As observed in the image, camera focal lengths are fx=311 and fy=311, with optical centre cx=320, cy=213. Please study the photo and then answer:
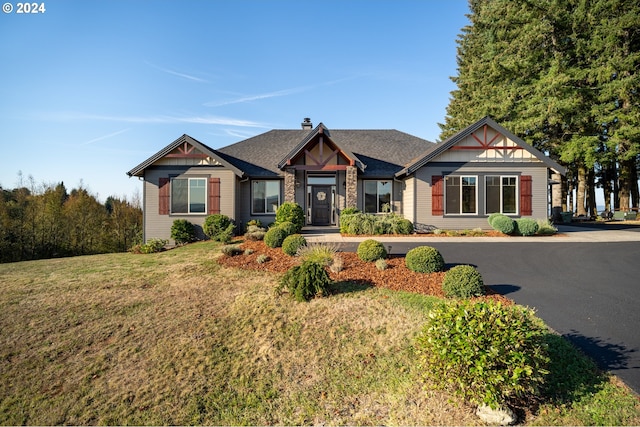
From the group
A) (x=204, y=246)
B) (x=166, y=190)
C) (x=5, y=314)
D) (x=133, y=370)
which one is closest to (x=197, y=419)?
(x=133, y=370)

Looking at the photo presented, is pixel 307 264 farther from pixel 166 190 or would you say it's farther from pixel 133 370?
pixel 166 190

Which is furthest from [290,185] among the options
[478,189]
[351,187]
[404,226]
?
[478,189]

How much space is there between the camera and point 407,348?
174 inches

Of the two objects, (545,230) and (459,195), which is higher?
(459,195)

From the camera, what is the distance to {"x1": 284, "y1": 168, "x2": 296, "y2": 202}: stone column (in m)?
15.5

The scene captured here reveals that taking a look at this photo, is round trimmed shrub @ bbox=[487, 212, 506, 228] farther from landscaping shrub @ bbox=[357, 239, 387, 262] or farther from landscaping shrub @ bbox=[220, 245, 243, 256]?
landscaping shrub @ bbox=[220, 245, 243, 256]

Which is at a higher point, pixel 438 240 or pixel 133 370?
pixel 438 240

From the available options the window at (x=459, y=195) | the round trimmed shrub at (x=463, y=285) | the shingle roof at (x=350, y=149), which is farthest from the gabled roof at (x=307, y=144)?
the round trimmed shrub at (x=463, y=285)

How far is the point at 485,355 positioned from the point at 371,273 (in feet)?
14.4

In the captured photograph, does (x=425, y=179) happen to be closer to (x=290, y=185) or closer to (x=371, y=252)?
(x=290, y=185)

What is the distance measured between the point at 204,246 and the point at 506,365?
1098 centimetres

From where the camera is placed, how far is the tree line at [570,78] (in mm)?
20250

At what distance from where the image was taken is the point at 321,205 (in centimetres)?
1664

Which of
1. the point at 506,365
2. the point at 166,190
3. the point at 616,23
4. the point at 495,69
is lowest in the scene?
the point at 506,365
